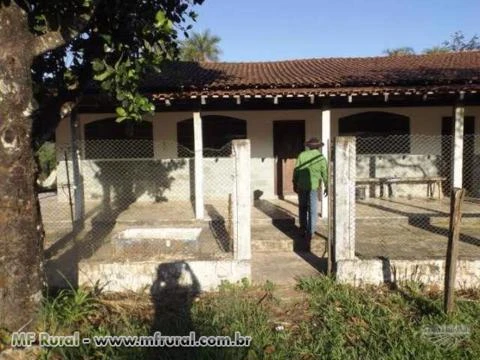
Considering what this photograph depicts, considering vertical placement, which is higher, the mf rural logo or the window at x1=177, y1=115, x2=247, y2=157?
the window at x1=177, y1=115, x2=247, y2=157

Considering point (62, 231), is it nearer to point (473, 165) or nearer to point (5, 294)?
point (5, 294)

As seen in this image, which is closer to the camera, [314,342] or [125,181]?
[314,342]

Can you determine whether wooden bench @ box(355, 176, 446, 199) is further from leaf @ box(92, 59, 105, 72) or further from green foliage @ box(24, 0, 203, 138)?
leaf @ box(92, 59, 105, 72)

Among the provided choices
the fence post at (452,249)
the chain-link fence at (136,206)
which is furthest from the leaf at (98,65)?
the fence post at (452,249)

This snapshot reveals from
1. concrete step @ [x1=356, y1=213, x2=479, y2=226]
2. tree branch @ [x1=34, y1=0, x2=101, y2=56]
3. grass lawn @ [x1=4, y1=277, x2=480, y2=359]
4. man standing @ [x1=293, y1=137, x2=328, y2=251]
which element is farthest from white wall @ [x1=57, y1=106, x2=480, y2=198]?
tree branch @ [x1=34, y1=0, x2=101, y2=56]

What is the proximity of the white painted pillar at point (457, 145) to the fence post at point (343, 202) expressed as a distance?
4.32m

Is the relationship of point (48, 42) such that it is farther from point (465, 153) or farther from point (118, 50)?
point (465, 153)

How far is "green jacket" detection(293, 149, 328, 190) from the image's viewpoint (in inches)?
234

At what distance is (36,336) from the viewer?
11.5 feet

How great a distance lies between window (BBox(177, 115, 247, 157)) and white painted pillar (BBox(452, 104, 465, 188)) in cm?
457

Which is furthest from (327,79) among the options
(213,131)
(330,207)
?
(330,207)

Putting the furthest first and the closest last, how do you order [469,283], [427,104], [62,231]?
[427,104], [62,231], [469,283]

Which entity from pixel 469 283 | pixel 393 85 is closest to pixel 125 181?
pixel 393 85

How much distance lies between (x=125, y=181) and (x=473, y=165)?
8282 millimetres
